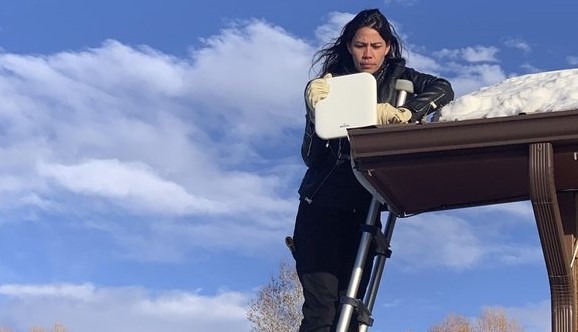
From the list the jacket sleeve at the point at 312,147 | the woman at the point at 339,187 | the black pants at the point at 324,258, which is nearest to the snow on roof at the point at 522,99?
the woman at the point at 339,187

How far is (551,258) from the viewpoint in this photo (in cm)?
287

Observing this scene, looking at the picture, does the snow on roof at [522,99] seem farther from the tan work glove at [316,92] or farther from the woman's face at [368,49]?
the woman's face at [368,49]

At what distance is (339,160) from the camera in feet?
11.6

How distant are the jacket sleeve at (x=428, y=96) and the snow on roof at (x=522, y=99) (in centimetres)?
27

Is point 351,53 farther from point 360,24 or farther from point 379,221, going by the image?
point 379,221

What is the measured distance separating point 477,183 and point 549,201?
53cm

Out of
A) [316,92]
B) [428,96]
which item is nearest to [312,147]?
[316,92]

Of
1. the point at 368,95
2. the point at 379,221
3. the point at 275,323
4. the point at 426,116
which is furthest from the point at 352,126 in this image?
the point at 275,323

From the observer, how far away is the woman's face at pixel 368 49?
367 cm

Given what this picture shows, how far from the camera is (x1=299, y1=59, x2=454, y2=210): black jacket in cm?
352

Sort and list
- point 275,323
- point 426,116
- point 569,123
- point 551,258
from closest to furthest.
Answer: point 569,123, point 551,258, point 426,116, point 275,323

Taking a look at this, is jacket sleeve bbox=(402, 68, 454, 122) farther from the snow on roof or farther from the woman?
the snow on roof

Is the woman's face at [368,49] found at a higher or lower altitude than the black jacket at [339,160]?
higher

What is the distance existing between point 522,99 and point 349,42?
1.06 meters
